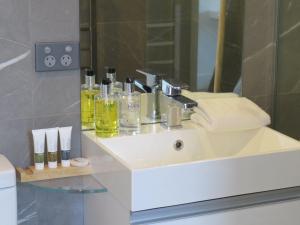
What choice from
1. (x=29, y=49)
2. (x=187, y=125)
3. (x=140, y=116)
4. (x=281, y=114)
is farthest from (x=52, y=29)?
(x=281, y=114)

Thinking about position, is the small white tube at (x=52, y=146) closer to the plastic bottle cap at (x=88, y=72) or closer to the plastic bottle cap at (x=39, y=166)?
the plastic bottle cap at (x=39, y=166)

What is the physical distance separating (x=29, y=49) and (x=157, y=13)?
499 millimetres

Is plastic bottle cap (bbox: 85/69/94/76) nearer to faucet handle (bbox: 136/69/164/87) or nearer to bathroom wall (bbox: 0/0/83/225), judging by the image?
bathroom wall (bbox: 0/0/83/225)

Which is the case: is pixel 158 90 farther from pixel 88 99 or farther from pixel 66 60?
pixel 66 60

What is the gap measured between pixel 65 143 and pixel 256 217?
0.68 m

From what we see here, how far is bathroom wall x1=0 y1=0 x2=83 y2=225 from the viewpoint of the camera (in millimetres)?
1993

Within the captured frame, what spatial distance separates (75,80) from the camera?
212 cm

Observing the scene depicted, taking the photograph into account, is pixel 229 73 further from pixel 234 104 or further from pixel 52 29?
pixel 52 29

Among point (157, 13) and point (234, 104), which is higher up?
point (157, 13)

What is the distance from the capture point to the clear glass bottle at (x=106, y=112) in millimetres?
2062

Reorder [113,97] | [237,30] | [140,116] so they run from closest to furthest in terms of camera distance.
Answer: [113,97], [140,116], [237,30]

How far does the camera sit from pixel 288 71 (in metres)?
2.57

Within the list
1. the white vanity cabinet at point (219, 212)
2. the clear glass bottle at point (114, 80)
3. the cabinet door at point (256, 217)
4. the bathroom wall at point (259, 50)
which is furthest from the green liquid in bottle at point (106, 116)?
the bathroom wall at point (259, 50)

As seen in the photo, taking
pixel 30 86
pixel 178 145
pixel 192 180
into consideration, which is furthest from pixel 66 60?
pixel 192 180
